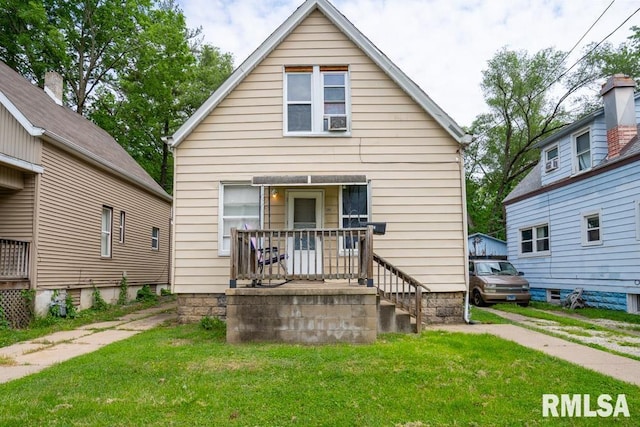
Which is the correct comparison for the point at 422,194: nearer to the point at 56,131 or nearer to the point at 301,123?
the point at 301,123

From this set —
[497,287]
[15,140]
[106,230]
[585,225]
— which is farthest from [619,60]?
[15,140]

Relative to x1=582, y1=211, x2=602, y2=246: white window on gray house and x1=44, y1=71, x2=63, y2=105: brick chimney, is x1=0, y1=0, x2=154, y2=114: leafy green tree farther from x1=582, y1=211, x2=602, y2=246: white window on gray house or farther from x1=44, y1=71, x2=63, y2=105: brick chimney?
x1=582, y1=211, x2=602, y2=246: white window on gray house

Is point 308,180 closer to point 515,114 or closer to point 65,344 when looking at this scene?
point 65,344

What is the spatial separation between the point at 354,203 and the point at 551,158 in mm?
9560

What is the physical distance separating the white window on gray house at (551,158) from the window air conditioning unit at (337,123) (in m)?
9.20

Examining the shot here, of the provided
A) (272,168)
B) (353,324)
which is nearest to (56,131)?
(272,168)

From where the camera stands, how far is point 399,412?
13.6 feet

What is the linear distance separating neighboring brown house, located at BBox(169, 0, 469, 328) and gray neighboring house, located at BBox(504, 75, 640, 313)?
17.8 feet

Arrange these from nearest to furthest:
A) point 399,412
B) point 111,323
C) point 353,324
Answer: point 399,412, point 353,324, point 111,323

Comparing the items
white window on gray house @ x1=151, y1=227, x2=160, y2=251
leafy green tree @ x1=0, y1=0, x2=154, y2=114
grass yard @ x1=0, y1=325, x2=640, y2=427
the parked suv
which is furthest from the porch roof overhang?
leafy green tree @ x1=0, y1=0, x2=154, y2=114

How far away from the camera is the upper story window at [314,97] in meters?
9.60

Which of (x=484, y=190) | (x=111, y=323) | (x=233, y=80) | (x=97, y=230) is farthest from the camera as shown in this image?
(x=484, y=190)

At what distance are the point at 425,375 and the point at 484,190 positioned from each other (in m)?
34.4

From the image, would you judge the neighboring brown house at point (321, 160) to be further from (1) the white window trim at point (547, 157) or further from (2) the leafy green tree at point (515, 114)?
(2) the leafy green tree at point (515, 114)
